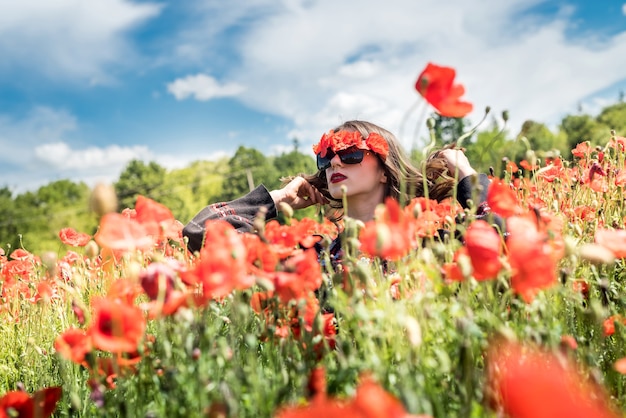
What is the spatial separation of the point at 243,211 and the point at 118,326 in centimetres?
217

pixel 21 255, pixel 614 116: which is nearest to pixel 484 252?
pixel 21 255

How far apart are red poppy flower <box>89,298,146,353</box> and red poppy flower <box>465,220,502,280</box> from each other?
817 millimetres

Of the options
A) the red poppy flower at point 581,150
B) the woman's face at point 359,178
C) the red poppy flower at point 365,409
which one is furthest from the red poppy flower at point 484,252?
the red poppy flower at point 581,150

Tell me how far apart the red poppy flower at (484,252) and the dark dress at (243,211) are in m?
1.38

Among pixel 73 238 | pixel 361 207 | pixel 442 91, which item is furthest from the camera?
pixel 361 207

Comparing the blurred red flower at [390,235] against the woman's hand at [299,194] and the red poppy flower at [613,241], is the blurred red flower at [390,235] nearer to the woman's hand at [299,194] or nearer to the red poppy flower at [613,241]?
the red poppy flower at [613,241]

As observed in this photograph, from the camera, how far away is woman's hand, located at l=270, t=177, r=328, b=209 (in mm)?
3692

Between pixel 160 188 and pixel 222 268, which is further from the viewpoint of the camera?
pixel 160 188

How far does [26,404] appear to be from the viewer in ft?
4.69

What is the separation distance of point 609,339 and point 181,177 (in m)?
54.8

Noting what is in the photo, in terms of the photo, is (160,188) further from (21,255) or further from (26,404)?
(26,404)

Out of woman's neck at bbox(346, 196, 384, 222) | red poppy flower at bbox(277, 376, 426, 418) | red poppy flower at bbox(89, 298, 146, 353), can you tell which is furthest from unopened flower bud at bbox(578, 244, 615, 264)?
woman's neck at bbox(346, 196, 384, 222)

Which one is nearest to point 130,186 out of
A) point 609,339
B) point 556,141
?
point 556,141

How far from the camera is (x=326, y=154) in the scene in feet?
11.0
